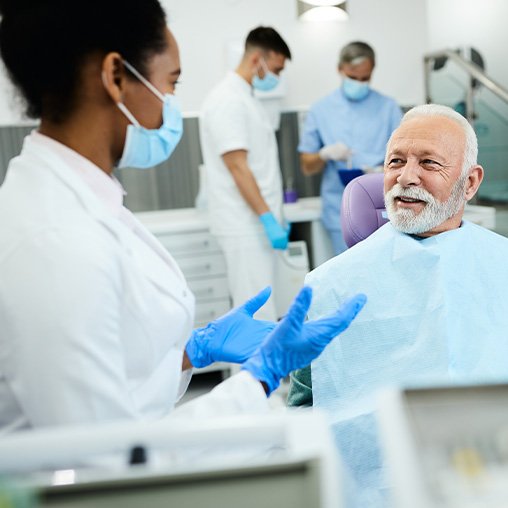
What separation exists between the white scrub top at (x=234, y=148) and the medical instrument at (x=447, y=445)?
2415mm

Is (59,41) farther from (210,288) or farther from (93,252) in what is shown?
(210,288)

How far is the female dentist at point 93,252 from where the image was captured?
29.8 inches

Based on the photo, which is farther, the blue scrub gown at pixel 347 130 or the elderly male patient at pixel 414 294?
the blue scrub gown at pixel 347 130

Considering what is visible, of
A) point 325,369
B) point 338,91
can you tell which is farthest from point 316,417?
point 338,91

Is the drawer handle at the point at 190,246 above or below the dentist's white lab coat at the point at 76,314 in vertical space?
above

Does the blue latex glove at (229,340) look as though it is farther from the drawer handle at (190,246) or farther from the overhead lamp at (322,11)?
the overhead lamp at (322,11)

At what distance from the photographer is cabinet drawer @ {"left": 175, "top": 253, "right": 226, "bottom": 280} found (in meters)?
3.11

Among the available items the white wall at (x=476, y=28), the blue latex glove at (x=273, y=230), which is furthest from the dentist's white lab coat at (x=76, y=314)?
the white wall at (x=476, y=28)

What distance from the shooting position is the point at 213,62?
3631mm

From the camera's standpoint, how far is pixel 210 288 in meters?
3.14

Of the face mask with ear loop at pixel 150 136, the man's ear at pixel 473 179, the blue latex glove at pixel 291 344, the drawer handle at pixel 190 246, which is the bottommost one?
the blue latex glove at pixel 291 344

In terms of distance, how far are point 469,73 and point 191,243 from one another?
6.23 ft

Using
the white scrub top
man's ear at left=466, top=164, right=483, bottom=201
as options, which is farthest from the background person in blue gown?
man's ear at left=466, top=164, right=483, bottom=201

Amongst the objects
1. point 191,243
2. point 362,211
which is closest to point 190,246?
point 191,243
